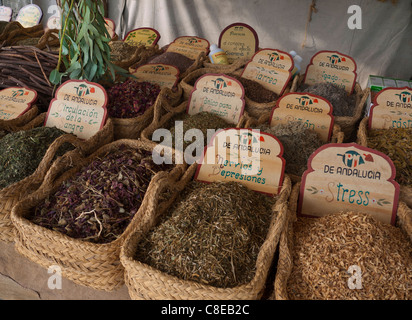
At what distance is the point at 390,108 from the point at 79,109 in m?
1.75

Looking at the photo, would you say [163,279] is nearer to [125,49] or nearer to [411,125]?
[411,125]

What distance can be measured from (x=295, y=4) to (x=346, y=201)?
3378 mm

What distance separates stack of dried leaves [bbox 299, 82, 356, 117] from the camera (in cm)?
206

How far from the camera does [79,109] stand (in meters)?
1.83

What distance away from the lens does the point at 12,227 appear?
1.30m

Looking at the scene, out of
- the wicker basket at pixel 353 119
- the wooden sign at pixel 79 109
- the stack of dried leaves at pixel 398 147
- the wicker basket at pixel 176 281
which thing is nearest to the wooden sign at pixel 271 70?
the wicker basket at pixel 353 119

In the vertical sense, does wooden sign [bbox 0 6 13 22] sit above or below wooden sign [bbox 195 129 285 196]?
above

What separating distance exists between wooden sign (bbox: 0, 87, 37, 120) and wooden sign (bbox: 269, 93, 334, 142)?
1477 mm

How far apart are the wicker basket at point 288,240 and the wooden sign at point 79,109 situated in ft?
3.60

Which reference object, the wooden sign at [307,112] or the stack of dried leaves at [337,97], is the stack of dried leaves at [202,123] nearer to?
the wooden sign at [307,112]

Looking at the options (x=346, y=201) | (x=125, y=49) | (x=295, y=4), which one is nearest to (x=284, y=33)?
(x=295, y=4)

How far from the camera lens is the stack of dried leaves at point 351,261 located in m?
0.95

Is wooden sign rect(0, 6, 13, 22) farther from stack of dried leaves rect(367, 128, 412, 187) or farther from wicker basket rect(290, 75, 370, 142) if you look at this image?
stack of dried leaves rect(367, 128, 412, 187)

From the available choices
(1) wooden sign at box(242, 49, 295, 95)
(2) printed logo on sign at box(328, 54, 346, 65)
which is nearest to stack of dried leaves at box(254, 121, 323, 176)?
(1) wooden sign at box(242, 49, 295, 95)
